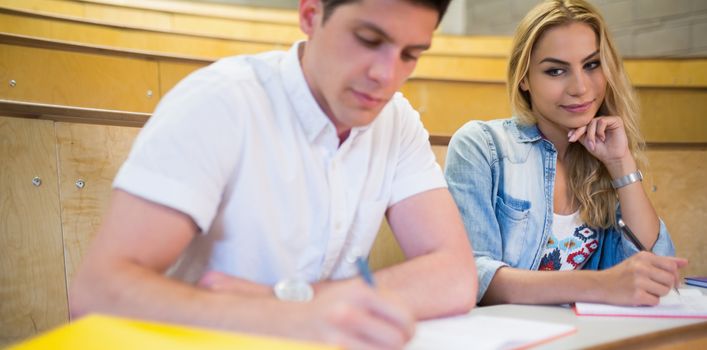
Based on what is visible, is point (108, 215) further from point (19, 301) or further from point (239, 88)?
point (19, 301)

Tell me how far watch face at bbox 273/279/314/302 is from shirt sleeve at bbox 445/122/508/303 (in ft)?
1.45

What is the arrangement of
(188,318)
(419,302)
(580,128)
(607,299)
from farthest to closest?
(580,128)
(607,299)
(419,302)
(188,318)

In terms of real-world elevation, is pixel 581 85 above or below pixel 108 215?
above

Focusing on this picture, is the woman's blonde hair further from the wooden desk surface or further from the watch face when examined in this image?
the watch face

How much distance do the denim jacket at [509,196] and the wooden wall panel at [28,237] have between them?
733 mm

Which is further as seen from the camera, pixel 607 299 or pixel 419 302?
pixel 607 299

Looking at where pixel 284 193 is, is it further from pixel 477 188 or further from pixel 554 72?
pixel 554 72

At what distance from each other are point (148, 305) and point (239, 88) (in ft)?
0.93

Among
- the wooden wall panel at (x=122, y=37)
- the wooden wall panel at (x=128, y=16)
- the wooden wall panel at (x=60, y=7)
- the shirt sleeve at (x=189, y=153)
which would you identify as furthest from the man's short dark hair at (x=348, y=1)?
the wooden wall panel at (x=60, y=7)

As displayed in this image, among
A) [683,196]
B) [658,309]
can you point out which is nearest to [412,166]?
[658,309]

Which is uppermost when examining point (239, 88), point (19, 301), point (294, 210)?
point (239, 88)

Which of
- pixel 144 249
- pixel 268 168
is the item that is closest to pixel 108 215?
pixel 144 249

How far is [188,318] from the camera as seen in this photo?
52cm

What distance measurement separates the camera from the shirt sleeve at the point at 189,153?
601 mm
